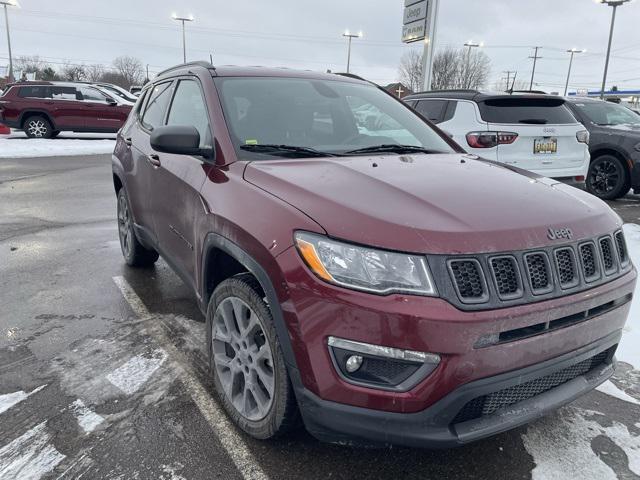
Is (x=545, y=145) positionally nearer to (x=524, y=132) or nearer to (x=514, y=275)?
(x=524, y=132)

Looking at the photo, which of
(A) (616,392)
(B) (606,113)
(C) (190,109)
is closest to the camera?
(A) (616,392)

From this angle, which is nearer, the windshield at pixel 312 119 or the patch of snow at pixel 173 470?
the patch of snow at pixel 173 470

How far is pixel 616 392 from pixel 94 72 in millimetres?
87266

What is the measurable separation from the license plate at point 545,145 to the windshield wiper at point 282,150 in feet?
15.8

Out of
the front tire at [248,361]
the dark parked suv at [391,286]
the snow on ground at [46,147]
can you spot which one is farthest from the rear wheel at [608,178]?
the snow on ground at [46,147]

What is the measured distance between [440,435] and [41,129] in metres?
19.1

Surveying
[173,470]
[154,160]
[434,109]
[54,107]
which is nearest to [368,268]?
[173,470]

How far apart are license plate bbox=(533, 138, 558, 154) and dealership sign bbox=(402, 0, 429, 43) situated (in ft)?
25.0

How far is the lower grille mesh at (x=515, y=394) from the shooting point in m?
1.93

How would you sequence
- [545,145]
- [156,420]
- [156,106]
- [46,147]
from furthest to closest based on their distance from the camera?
[46,147] < [545,145] < [156,106] < [156,420]

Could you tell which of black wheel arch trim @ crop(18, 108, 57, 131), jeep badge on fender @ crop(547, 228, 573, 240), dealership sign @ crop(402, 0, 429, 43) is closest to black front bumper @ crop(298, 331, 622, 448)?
jeep badge on fender @ crop(547, 228, 573, 240)

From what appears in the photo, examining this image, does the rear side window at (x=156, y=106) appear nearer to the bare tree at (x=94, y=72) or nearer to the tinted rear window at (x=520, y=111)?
the tinted rear window at (x=520, y=111)

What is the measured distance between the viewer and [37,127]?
688 inches

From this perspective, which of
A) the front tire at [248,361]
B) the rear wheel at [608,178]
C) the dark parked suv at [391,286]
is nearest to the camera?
the dark parked suv at [391,286]
